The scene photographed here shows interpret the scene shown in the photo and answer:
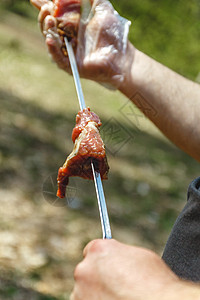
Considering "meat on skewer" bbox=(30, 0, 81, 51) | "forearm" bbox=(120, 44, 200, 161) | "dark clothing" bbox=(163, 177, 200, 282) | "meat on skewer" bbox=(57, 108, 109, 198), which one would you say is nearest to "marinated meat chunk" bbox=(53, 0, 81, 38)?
"meat on skewer" bbox=(30, 0, 81, 51)

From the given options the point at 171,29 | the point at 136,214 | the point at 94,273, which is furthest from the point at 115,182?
the point at 94,273

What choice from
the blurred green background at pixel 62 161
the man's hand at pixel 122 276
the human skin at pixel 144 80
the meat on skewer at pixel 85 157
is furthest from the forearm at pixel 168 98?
the man's hand at pixel 122 276

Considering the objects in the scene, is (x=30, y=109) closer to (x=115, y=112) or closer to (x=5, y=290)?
(x=115, y=112)

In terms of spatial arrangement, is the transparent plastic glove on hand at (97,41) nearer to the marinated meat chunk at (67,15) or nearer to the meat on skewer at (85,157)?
the marinated meat chunk at (67,15)

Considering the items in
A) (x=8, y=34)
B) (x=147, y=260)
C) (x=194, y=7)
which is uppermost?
(x=147, y=260)

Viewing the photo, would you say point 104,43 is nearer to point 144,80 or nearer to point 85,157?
point 144,80

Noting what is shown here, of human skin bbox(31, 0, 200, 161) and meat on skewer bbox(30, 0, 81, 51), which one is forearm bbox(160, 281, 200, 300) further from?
meat on skewer bbox(30, 0, 81, 51)
